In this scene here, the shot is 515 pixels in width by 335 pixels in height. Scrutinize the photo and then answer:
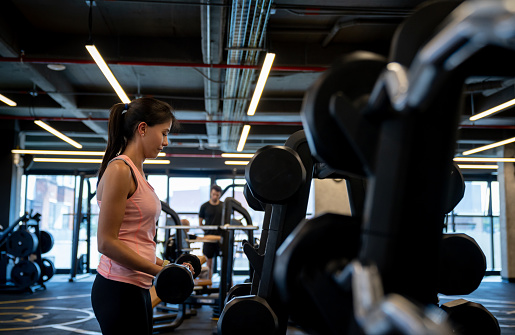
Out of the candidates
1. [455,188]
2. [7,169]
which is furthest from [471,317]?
[7,169]

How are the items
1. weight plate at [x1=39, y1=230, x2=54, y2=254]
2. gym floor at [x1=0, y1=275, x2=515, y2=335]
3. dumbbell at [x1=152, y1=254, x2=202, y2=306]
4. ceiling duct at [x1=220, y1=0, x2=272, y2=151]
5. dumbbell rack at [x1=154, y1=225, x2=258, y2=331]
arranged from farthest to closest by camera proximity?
1. weight plate at [x1=39, y1=230, x2=54, y2=254]
2. gym floor at [x1=0, y1=275, x2=515, y2=335]
3. dumbbell rack at [x1=154, y1=225, x2=258, y2=331]
4. ceiling duct at [x1=220, y1=0, x2=272, y2=151]
5. dumbbell at [x1=152, y1=254, x2=202, y2=306]

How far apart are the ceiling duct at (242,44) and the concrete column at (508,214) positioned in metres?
6.20

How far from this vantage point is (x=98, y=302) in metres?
1.50

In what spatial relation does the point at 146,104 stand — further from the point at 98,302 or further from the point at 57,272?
the point at 57,272

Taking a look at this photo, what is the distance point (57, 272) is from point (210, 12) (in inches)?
362

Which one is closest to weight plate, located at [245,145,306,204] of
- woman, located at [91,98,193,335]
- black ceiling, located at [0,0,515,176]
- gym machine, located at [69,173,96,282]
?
woman, located at [91,98,193,335]

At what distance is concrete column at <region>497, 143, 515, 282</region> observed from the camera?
1066cm

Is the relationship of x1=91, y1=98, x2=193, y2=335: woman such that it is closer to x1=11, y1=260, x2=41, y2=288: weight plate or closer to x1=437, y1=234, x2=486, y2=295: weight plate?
x1=437, y1=234, x2=486, y2=295: weight plate

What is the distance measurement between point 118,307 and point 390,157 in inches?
44.2

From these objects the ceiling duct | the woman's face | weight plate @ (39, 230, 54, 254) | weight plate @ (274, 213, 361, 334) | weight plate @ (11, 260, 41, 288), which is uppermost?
the ceiling duct

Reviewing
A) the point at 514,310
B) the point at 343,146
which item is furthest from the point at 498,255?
the point at 343,146

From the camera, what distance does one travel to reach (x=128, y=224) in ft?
5.09

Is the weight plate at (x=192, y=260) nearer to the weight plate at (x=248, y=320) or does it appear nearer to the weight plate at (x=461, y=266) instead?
the weight plate at (x=248, y=320)

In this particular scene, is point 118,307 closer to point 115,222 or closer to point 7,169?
point 115,222
